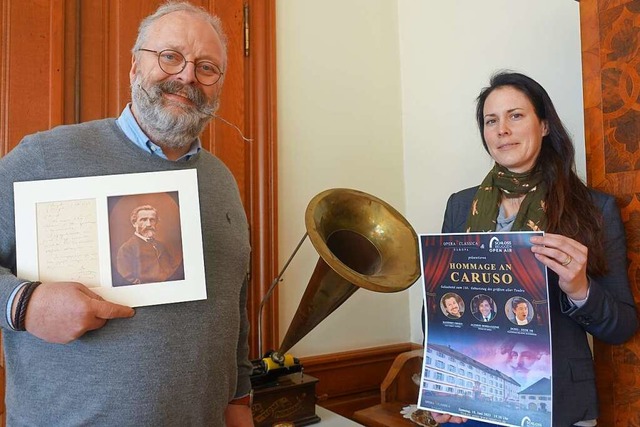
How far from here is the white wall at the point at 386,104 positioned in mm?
1976

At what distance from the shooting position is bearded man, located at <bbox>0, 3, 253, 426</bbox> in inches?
31.8

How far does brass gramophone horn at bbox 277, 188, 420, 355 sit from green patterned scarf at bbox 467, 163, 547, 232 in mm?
231

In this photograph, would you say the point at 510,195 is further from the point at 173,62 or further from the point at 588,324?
the point at 173,62

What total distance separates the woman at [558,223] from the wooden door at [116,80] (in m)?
0.82

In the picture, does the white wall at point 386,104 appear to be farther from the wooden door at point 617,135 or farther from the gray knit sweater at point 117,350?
the gray knit sweater at point 117,350

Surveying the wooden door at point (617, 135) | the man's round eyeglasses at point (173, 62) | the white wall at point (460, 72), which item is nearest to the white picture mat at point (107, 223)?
the man's round eyeglasses at point (173, 62)

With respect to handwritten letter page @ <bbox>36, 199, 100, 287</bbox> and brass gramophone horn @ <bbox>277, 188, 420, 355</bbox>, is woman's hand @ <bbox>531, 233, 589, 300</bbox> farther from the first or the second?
handwritten letter page @ <bbox>36, 199, 100, 287</bbox>

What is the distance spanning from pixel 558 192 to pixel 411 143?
1200 mm

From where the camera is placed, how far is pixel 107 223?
838mm

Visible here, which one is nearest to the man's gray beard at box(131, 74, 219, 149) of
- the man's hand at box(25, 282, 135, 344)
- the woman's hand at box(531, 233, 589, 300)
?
the man's hand at box(25, 282, 135, 344)

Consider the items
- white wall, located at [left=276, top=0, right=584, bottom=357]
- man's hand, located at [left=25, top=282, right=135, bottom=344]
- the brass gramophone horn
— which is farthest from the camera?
white wall, located at [left=276, top=0, right=584, bottom=357]

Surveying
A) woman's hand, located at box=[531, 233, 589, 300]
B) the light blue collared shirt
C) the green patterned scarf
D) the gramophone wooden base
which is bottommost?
the gramophone wooden base

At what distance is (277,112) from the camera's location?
2008 mm

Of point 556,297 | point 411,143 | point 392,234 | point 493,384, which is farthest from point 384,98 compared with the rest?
point 493,384
